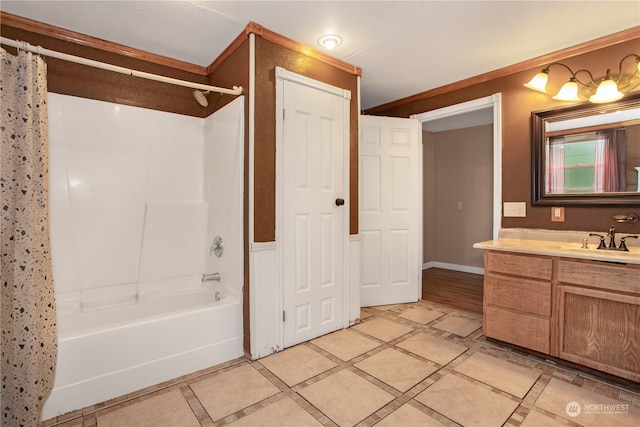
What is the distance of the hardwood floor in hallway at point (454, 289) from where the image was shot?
345cm

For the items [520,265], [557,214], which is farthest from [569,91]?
[520,265]

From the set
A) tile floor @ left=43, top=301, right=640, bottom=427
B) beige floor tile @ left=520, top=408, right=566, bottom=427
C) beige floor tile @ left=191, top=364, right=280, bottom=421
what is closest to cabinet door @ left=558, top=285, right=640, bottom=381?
tile floor @ left=43, top=301, right=640, bottom=427

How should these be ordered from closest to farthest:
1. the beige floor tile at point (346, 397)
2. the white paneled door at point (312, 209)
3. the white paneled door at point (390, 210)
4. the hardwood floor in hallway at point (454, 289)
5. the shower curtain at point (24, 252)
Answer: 1. the shower curtain at point (24, 252)
2. the beige floor tile at point (346, 397)
3. the white paneled door at point (312, 209)
4. the white paneled door at point (390, 210)
5. the hardwood floor in hallway at point (454, 289)

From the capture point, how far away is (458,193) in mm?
5055

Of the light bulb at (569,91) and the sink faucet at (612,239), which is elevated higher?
the light bulb at (569,91)

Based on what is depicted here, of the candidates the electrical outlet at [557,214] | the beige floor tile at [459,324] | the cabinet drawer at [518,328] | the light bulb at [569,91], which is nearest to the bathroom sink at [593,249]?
the electrical outlet at [557,214]

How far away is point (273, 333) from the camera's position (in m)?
2.31

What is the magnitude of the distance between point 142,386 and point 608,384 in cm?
275

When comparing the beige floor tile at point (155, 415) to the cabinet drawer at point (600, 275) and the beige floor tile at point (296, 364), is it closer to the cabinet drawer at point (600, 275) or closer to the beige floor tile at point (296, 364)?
the beige floor tile at point (296, 364)

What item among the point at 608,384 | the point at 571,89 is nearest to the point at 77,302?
the point at 608,384

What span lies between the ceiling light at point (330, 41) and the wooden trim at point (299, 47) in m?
0.12

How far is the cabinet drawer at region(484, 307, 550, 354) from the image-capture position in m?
2.15

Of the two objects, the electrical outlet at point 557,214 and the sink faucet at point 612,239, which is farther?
the electrical outlet at point 557,214

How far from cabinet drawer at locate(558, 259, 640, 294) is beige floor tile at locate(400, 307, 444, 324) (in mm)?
1191
